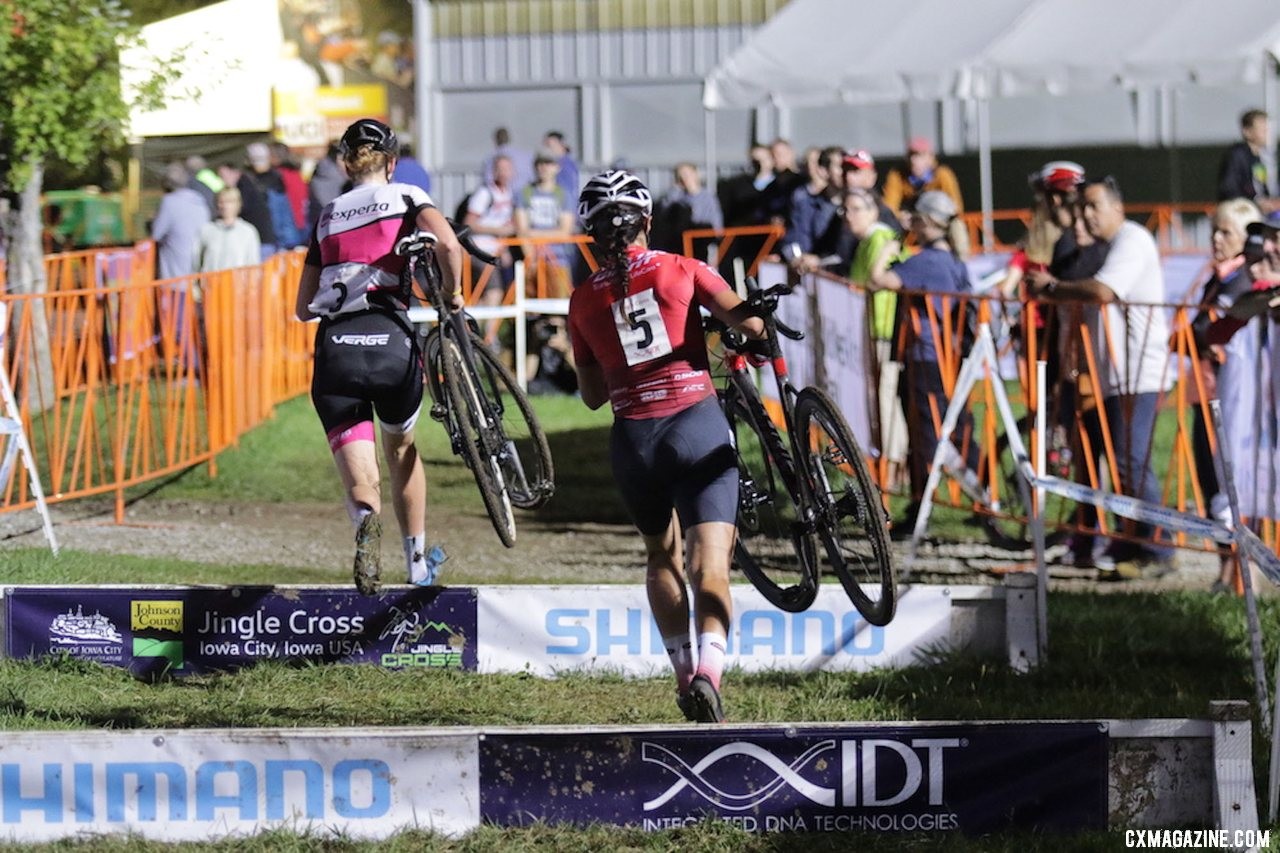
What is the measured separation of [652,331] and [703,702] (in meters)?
1.28

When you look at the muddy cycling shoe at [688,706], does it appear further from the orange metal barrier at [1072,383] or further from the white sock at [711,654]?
the orange metal barrier at [1072,383]

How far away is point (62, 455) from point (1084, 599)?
623 centimetres

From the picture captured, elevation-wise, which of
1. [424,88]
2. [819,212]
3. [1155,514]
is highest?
[424,88]

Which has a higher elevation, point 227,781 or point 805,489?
point 805,489

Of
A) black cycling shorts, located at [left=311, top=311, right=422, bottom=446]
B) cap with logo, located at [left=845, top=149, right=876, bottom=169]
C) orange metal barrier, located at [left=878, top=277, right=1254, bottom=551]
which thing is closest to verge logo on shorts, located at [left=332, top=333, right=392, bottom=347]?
black cycling shorts, located at [left=311, top=311, right=422, bottom=446]

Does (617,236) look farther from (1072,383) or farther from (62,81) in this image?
(62,81)

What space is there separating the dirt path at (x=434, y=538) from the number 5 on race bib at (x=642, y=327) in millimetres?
3858

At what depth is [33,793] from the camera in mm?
6121

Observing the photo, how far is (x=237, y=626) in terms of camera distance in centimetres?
859

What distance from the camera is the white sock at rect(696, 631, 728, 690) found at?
7.01 meters

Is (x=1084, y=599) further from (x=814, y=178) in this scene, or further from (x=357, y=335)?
(x=814, y=178)

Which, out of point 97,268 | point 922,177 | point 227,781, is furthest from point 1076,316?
point 922,177

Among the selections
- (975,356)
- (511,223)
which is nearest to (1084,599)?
(975,356)

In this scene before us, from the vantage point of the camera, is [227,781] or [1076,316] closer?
[227,781]
